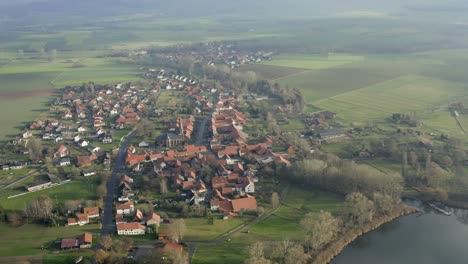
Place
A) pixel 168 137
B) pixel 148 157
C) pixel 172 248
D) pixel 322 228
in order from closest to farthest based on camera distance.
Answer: pixel 172 248
pixel 322 228
pixel 148 157
pixel 168 137

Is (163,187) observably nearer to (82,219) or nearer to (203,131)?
(82,219)

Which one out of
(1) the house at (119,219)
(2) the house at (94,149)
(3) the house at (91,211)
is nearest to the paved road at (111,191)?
(1) the house at (119,219)

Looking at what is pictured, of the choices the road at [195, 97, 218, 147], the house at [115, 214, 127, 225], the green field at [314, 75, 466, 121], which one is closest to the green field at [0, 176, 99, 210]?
the house at [115, 214, 127, 225]

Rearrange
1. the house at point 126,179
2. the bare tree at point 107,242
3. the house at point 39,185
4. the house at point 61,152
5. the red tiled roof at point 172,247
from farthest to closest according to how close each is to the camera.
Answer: the house at point 61,152 < the house at point 126,179 < the house at point 39,185 < the bare tree at point 107,242 < the red tiled roof at point 172,247

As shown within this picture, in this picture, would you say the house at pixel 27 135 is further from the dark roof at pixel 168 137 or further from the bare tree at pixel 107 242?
the bare tree at pixel 107 242

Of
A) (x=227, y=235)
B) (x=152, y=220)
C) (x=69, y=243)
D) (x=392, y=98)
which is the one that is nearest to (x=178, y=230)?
(x=152, y=220)
